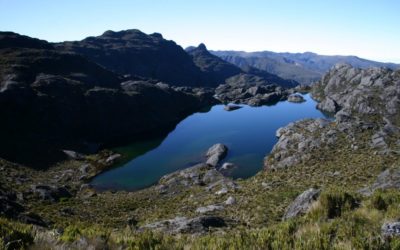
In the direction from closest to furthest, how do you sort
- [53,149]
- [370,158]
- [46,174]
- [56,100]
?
[370,158]
[46,174]
[53,149]
[56,100]

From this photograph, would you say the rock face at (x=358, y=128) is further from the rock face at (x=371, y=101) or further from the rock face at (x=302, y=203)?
the rock face at (x=302, y=203)

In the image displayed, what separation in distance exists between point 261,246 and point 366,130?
53499mm

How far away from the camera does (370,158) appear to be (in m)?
43.7

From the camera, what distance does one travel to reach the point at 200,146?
86.8 metres

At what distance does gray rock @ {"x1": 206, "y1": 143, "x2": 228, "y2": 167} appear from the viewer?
67.2 metres

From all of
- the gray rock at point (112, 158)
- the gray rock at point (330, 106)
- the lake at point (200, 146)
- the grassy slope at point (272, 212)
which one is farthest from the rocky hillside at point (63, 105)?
the gray rock at point (330, 106)

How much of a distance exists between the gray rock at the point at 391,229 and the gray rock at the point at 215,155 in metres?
55.3

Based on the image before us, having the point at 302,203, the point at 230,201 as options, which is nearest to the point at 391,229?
the point at 302,203

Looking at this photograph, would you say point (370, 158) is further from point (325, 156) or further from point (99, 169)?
point (99, 169)

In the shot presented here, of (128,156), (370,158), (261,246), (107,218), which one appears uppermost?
(261,246)

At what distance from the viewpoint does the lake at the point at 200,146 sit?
62.8 m

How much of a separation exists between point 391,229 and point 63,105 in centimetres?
9592

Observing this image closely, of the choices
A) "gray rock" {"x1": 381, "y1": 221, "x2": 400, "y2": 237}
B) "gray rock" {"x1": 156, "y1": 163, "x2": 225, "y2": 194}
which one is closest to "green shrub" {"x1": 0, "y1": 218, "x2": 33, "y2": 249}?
"gray rock" {"x1": 381, "y1": 221, "x2": 400, "y2": 237}

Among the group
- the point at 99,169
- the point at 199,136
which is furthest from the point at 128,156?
the point at 199,136
